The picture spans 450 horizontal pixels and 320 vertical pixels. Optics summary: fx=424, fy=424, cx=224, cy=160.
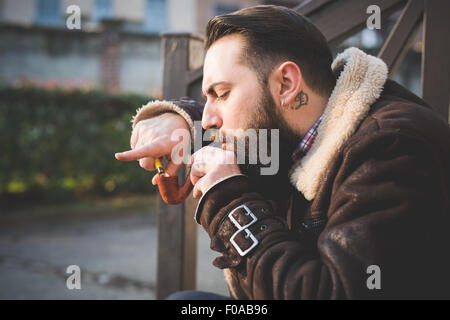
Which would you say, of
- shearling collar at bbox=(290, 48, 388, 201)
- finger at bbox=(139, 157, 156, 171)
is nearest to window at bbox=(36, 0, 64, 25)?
finger at bbox=(139, 157, 156, 171)

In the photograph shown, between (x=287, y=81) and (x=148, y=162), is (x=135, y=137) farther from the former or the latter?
(x=287, y=81)

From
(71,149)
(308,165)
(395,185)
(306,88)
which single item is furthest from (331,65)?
(71,149)

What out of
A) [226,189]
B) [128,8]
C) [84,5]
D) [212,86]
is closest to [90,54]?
[84,5]

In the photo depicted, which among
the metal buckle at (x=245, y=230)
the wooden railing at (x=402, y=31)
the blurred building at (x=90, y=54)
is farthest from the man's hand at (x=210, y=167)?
the blurred building at (x=90, y=54)

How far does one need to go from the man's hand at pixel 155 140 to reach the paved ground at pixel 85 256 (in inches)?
91.9

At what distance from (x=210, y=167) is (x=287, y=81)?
15.1 inches

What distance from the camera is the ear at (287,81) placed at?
1.38 meters

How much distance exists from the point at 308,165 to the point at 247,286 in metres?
0.43

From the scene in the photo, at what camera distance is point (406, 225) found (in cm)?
107

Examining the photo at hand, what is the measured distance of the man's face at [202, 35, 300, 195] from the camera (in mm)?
1400

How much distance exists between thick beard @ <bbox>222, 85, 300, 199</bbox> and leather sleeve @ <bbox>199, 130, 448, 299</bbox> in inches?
9.7

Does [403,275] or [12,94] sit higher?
[12,94]

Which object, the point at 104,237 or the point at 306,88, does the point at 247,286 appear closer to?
the point at 306,88
